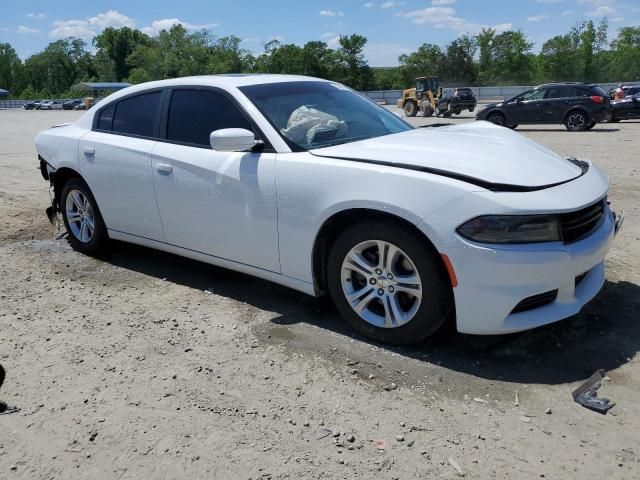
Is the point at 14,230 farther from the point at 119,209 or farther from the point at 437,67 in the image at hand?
the point at 437,67

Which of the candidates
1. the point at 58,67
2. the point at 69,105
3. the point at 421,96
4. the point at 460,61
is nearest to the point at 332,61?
the point at 460,61

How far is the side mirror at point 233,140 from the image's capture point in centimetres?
369

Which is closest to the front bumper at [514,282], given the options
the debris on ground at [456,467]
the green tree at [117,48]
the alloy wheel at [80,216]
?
the debris on ground at [456,467]

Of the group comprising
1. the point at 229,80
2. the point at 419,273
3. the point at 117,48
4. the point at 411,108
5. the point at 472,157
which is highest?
the point at 117,48

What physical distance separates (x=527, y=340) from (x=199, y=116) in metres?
2.85

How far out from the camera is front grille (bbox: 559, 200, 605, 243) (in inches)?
122

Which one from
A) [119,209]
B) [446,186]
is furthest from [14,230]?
[446,186]

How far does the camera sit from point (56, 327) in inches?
159

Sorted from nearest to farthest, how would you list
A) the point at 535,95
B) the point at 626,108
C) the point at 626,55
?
the point at 535,95 → the point at 626,108 → the point at 626,55

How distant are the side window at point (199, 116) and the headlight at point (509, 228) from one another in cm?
180

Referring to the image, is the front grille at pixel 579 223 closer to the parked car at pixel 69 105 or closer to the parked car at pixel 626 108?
the parked car at pixel 626 108

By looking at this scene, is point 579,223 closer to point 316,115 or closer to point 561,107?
point 316,115

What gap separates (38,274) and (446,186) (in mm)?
3927

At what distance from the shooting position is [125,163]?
4.70 meters
